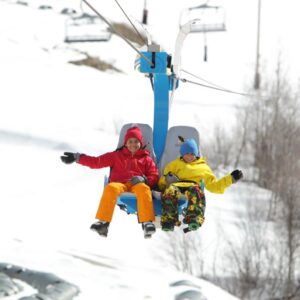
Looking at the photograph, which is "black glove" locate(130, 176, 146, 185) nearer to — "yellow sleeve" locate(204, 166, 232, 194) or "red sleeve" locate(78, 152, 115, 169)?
"red sleeve" locate(78, 152, 115, 169)

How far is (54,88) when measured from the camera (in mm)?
47406

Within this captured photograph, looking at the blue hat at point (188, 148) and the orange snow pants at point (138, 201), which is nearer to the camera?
the orange snow pants at point (138, 201)

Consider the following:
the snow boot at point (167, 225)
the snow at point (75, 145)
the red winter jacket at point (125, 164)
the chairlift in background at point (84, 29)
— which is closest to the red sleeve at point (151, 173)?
the red winter jacket at point (125, 164)

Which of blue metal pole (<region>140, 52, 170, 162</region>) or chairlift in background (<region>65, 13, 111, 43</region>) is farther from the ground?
chairlift in background (<region>65, 13, 111, 43</region>)

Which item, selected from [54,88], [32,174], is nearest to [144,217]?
[32,174]

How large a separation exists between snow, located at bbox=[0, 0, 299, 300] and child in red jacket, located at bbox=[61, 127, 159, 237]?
23779mm

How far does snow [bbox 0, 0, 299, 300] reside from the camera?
32562 mm

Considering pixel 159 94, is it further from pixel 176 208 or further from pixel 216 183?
pixel 176 208

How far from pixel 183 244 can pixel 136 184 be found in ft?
94.1

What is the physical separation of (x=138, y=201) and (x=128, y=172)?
513 mm

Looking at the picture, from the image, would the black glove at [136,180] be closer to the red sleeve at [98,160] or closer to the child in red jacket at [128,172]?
the child in red jacket at [128,172]

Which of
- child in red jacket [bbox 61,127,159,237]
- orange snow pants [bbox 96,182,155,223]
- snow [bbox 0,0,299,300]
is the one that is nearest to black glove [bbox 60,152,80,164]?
child in red jacket [bbox 61,127,159,237]

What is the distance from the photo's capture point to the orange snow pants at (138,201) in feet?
19.7

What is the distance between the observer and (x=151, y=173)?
21.3 feet
